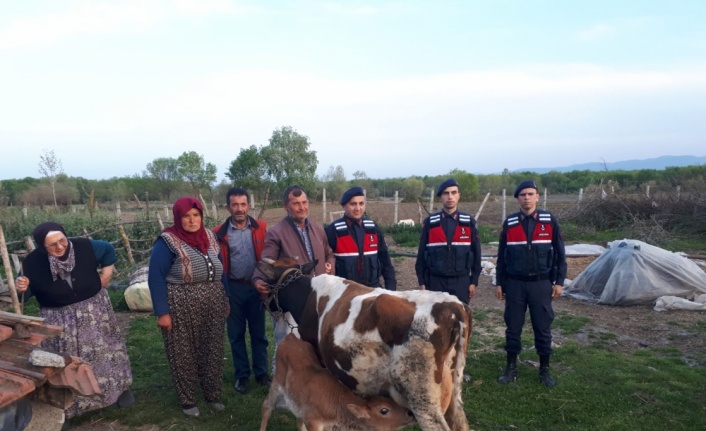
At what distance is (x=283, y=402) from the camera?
4109mm

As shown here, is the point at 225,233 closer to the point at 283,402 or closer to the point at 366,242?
the point at 366,242

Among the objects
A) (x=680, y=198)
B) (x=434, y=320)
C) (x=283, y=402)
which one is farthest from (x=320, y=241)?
(x=680, y=198)

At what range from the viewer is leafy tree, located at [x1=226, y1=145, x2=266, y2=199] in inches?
1412

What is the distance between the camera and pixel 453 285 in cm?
515

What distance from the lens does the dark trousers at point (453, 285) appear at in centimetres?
515

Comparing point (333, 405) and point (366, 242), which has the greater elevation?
point (366, 242)

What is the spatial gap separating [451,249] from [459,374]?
187 cm

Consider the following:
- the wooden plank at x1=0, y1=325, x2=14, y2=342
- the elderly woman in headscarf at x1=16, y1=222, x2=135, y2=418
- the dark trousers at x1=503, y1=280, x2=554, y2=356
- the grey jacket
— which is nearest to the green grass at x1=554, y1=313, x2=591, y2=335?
the dark trousers at x1=503, y1=280, x2=554, y2=356

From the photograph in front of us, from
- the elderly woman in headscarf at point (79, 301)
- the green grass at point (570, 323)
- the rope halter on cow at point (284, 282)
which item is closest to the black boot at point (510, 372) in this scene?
the green grass at point (570, 323)

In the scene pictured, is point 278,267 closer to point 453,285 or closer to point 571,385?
point 453,285

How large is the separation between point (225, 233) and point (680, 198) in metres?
17.7

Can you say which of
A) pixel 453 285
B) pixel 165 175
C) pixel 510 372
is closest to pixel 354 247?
pixel 453 285

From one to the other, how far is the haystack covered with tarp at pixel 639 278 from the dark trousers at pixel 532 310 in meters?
4.41

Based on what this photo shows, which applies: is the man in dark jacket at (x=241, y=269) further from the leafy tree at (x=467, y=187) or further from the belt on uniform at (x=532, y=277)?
the leafy tree at (x=467, y=187)
